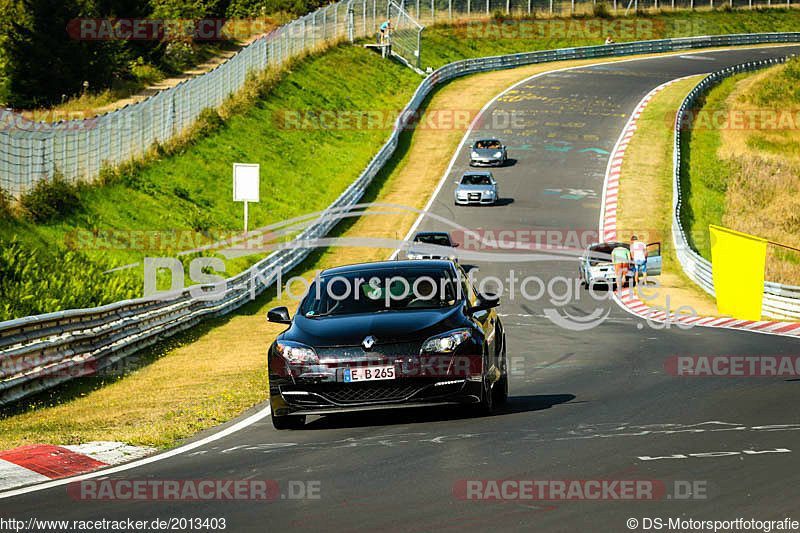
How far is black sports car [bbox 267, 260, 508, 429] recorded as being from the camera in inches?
391

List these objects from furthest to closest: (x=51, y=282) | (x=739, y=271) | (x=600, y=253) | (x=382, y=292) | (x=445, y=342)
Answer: (x=600, y=253)
(x=51, y=282)
(x=739, y=271)
(x=382, y=292)
(x=445, y=342)

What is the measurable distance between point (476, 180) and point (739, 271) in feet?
89.9

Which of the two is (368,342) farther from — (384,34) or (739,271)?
(384,34)

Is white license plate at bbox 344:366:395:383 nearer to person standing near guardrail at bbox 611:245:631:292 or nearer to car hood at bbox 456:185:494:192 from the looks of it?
person standing near guardrail at bbox 611:245:631:292

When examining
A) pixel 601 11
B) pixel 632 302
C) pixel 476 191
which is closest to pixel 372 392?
pixel 632 302

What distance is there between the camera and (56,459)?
916cm

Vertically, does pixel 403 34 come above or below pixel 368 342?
above

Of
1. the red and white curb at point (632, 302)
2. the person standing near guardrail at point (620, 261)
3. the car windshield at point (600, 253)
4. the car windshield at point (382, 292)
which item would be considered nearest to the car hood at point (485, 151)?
the red and white curb at point (632, 302)

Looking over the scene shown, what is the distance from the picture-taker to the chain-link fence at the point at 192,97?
28.1m

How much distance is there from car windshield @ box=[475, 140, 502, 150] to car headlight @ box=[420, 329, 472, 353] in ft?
145

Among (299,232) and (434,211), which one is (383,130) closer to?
(434,211)

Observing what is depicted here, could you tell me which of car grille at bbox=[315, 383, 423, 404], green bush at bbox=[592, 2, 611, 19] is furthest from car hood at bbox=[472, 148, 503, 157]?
green bush at bbox=[592, 2, 611, 19]

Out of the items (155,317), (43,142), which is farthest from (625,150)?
(155,317)

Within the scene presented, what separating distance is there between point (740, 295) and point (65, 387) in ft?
40.2
